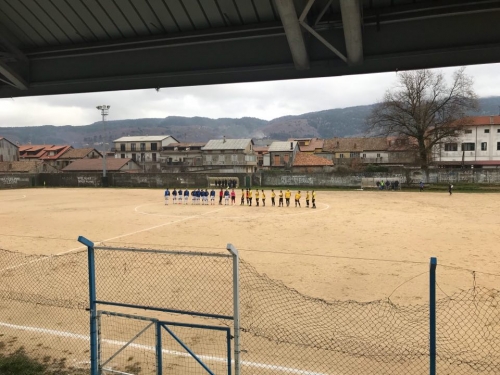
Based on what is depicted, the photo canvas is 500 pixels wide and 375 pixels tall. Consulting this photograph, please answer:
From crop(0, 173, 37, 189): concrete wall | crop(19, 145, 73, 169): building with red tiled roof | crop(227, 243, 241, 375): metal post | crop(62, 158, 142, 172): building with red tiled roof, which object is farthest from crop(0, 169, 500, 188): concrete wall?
crop(227, 243, 241, 375): metal post

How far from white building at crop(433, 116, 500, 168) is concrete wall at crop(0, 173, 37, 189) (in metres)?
75.0

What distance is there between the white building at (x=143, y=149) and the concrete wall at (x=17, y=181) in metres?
39.3

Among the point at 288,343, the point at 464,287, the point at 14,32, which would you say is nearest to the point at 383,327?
the point at 288,343

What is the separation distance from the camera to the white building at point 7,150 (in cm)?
8275

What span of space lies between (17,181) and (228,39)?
6651 centimetres

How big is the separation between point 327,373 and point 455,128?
4874 centimetres

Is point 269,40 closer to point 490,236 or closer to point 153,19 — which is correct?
point 153,19

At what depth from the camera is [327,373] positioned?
557 centimetres

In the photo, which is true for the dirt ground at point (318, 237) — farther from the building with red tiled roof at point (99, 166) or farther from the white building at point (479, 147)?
the white building at point (479, 147)

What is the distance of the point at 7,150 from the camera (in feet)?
277

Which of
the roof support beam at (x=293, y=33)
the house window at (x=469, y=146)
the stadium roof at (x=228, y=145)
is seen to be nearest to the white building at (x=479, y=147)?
the house window at (x=469, y=146)

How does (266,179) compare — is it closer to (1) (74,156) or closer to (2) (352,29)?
(2) (352,29)

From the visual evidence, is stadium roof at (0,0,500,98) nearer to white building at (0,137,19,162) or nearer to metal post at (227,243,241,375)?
metal post at (227,243,241,375)

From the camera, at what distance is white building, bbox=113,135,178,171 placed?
334ft
